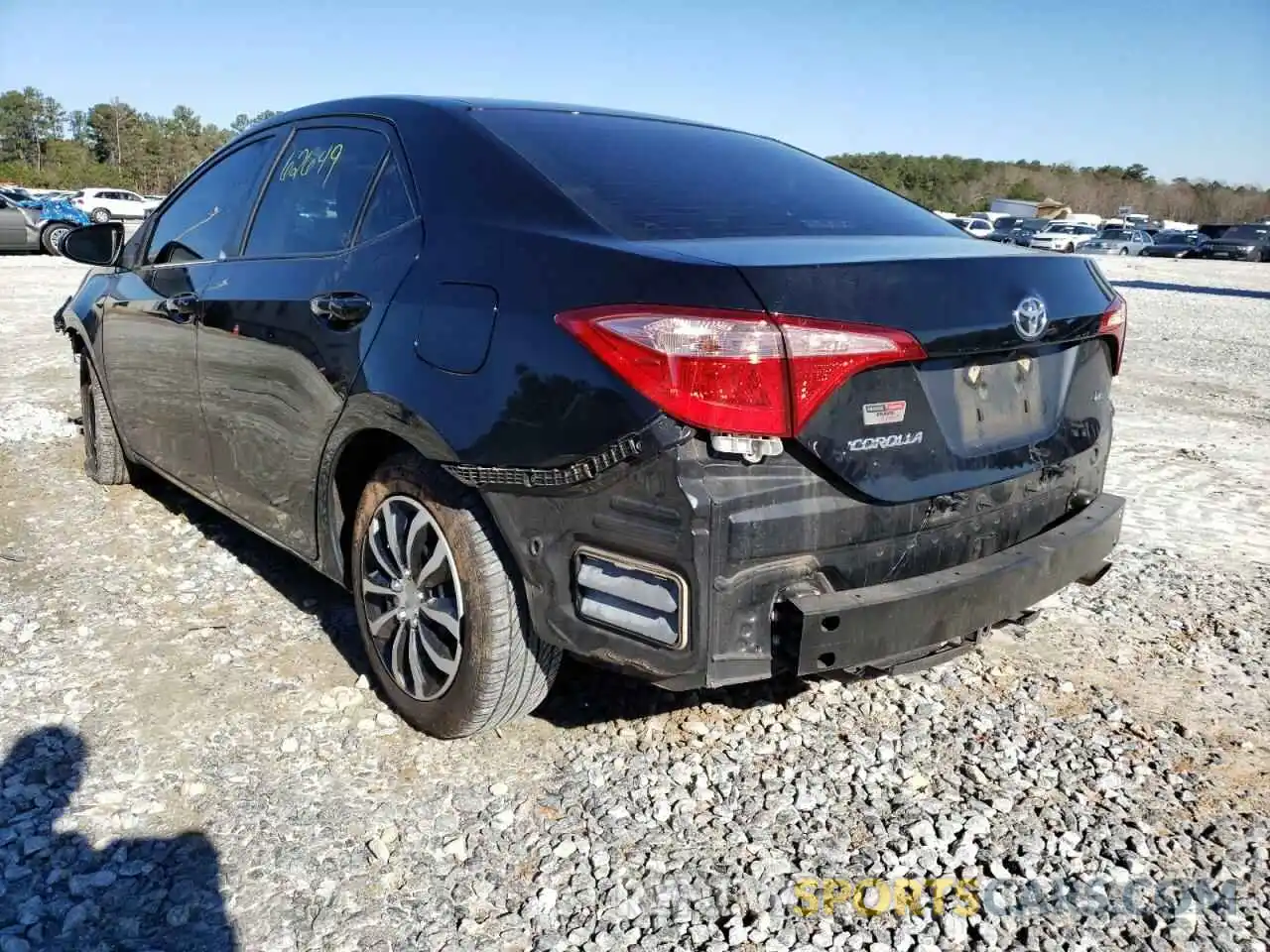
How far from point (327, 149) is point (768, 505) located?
6.73ft

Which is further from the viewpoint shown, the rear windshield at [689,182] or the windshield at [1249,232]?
the windshield at [1249,232]

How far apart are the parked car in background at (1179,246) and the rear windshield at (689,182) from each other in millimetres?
44313

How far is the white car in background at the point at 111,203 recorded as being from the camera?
3933 centimetres

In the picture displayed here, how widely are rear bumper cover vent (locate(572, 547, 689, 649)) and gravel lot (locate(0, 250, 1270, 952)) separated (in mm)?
590

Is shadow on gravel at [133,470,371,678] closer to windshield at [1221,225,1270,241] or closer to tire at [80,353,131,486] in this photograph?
tire at [80,353,131,486]

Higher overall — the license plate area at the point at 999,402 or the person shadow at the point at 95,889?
the license plate area at the point at 999,402

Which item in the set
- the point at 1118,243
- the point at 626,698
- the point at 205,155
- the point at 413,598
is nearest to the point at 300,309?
the point at 413,598

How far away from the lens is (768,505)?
2.03m

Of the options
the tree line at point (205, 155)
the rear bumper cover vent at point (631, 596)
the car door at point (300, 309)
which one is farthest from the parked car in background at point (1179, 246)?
the rear bumper cover vent at point (631, 596)

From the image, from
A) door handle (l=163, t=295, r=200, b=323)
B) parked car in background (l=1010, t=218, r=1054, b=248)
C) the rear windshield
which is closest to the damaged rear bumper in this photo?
the rear windshield

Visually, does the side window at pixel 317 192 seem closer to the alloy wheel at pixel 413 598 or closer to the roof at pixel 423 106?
the roof at pixel 423 106

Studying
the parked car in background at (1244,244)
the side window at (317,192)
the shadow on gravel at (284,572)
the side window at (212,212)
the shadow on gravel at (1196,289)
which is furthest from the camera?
the parked car in background at (1244,244)

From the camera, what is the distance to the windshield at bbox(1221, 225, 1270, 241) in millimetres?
38750

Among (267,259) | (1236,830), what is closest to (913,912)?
(1236,830)
